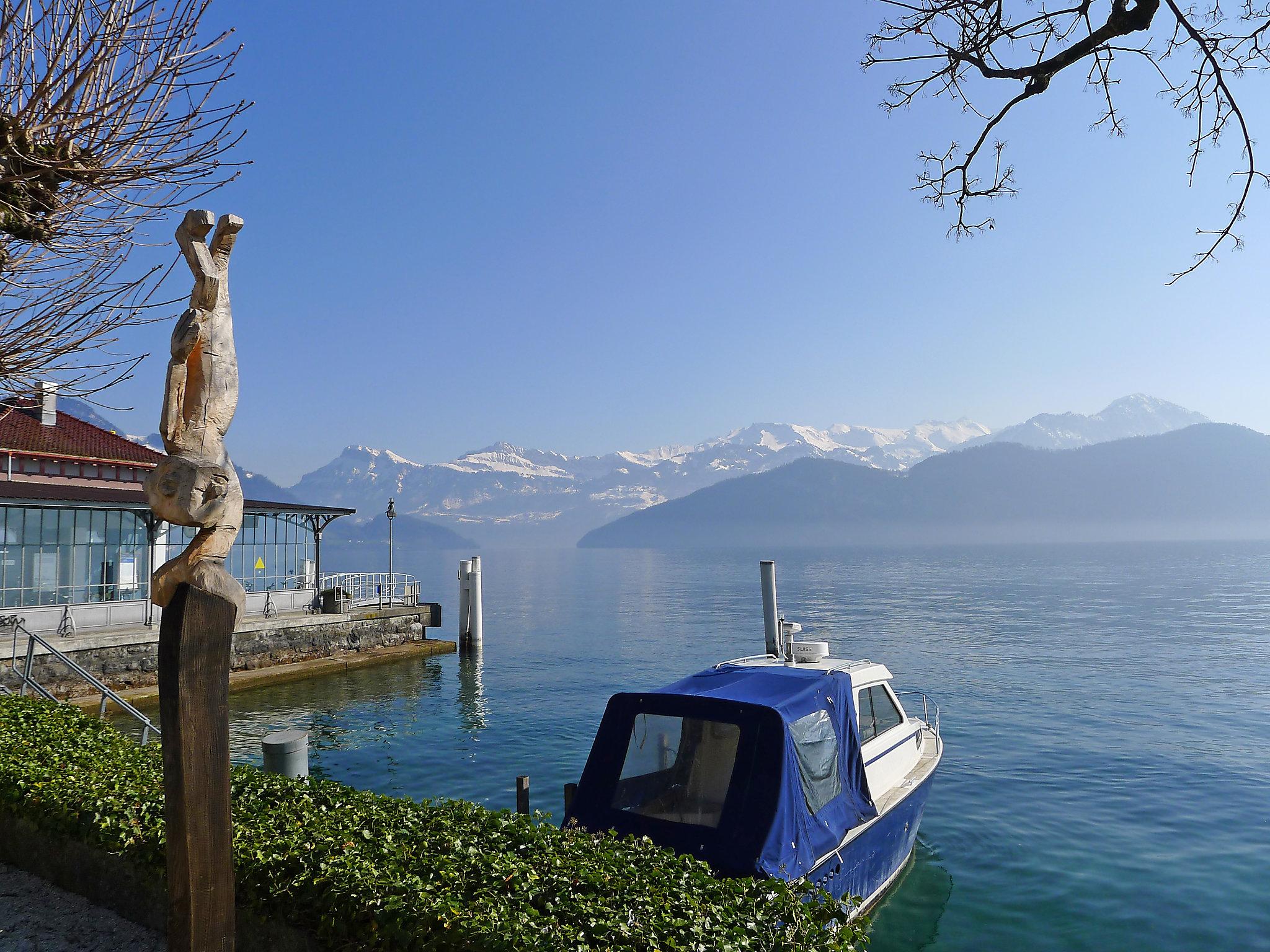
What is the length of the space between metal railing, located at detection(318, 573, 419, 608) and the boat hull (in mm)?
25996

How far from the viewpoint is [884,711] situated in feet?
34.2

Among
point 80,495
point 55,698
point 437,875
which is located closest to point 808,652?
point 437,875

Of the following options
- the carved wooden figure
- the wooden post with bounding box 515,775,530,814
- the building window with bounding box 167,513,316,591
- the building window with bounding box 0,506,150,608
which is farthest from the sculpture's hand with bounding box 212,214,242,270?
the building window with bounding box 167,513,316,591

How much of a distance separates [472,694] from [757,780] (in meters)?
21.4

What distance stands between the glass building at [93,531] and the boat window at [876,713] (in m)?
15.1

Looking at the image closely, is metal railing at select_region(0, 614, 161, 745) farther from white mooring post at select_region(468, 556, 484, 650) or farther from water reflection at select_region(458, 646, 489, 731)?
white mooring post at select_region(468, 556, 484, 650)

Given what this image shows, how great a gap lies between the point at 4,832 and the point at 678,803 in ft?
20.3

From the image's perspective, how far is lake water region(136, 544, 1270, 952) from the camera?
34.0ft

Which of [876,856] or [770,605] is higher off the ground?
[770,605]

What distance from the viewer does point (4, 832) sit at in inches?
279

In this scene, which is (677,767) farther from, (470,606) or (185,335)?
(470,606)

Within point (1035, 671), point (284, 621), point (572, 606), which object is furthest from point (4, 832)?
point (572, 606)

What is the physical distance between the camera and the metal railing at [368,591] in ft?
106

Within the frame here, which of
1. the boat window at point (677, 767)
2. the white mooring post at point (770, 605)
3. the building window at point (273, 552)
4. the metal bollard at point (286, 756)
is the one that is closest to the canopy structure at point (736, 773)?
the boat window at point (677, 767)
